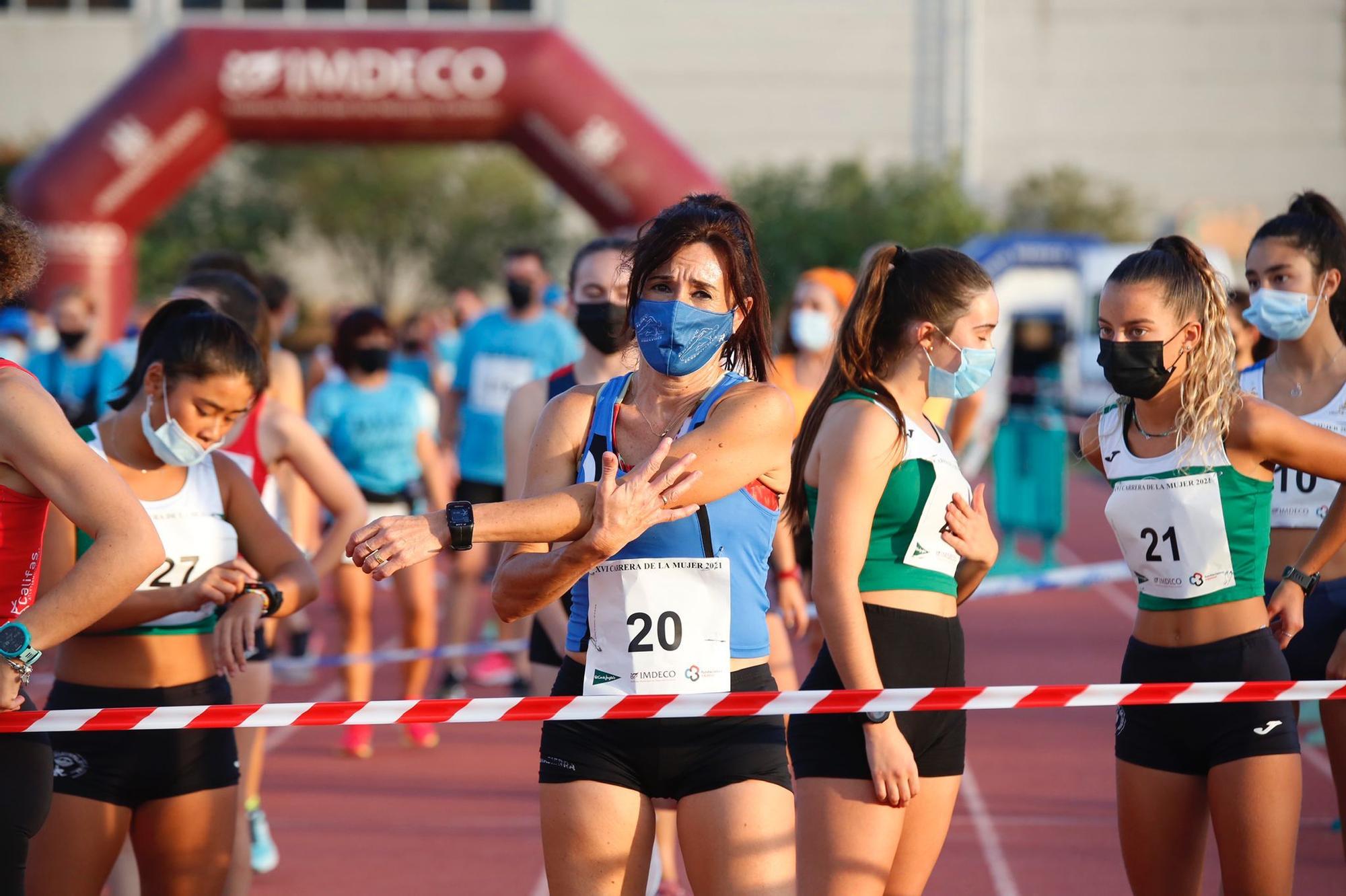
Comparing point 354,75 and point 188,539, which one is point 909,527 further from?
point 354,75

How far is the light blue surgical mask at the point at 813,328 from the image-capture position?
680 centimetres

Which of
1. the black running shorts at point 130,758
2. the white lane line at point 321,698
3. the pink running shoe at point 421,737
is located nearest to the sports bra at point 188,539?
the black running shorts at point 130,758

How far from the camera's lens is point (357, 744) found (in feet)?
25.1

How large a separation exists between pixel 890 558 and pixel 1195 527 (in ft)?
2.63

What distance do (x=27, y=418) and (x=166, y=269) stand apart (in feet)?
A: 119

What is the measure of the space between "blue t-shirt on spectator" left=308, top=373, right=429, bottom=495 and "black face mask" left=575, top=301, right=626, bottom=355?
3.77 m

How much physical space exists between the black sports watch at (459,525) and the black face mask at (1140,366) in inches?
70.2

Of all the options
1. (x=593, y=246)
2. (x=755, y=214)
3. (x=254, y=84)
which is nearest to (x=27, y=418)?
(x=593, y=246)

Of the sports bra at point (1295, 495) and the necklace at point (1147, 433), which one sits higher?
the necklace at point (1147, 433)

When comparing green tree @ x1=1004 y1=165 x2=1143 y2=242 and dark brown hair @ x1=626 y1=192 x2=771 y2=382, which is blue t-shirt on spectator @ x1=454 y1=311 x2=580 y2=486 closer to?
dark brown hair @ x1=626 y1=192 x2=771 y2=382

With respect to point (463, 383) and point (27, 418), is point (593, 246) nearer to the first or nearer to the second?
point (27, 418)

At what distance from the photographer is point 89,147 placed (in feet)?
64.0

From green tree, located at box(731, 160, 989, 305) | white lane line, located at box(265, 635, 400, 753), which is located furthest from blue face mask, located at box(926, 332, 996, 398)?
green tree, located at box(731, 160, 989, 305)

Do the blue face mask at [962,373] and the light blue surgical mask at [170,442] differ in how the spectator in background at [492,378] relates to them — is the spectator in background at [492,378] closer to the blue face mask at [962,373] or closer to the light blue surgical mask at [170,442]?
the light blue surgical mask at [170,442]
